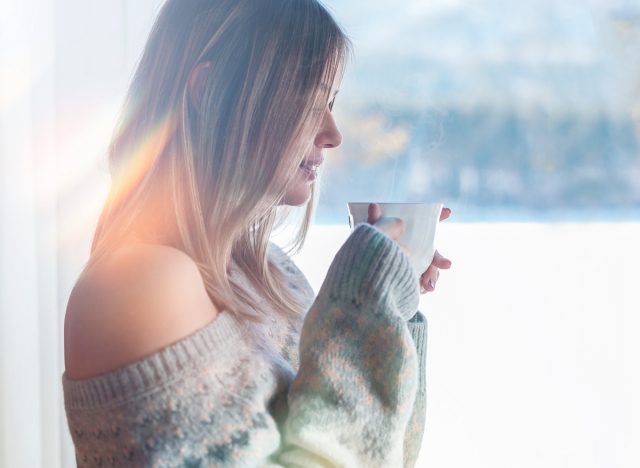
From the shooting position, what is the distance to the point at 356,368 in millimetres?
558

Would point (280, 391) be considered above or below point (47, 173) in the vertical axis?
below

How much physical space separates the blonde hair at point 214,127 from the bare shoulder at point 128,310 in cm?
5

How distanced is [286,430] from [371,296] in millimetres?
130

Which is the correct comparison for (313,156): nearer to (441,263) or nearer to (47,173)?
(441,263)

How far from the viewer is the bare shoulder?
496 millimetres

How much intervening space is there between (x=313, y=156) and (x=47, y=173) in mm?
555

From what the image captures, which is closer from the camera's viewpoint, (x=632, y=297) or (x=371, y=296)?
(x=371, y=296)

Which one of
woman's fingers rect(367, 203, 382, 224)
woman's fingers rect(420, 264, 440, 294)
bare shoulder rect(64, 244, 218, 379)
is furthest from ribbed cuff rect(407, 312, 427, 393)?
bare shoulder rect(64, 244, 218, 379)

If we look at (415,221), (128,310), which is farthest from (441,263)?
(128,310)

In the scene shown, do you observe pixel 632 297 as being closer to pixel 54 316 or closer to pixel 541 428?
pixel 541 428

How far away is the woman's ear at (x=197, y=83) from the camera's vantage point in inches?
23.5

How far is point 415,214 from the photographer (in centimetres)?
64

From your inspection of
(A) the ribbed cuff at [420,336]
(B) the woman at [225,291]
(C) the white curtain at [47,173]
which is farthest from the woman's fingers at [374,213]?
(C) the white curtain at [47,173]

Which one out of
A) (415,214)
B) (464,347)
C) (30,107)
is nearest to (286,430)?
(415,214)
